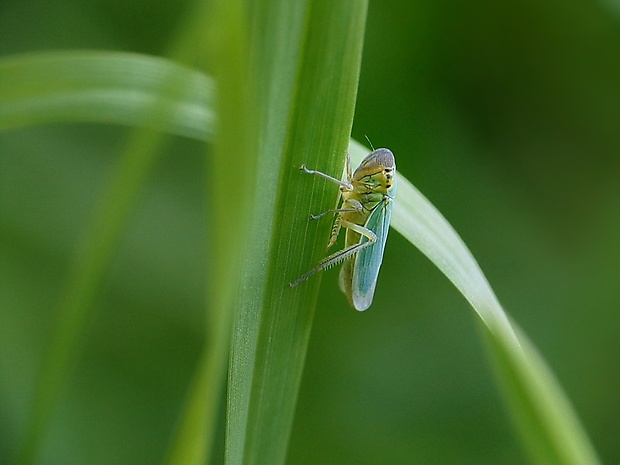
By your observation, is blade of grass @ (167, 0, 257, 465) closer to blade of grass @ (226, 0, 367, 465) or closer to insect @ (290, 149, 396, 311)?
blade of grass @ (226, 0, 367, 465)

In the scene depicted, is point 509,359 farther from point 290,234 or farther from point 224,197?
point 224,197

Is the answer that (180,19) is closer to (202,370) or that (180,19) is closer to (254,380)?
(254,380)

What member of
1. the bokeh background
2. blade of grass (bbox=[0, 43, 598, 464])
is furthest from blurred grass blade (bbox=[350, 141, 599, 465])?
the bokeh background

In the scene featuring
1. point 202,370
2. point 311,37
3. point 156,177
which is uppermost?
point 156,177

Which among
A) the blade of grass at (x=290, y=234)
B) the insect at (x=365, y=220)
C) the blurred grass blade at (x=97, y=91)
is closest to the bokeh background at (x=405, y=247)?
the insect at (x=365, y=220)

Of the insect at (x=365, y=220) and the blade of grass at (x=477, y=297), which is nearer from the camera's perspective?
the blade of grass at (x=477, y=297)

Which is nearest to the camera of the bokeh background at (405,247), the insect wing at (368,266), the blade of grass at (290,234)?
the blade of grass at (290,234)

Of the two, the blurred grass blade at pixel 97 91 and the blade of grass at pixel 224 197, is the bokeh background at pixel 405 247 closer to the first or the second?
the blurred grass blade at pixel 97 91

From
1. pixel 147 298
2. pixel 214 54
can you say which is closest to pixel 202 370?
pixel 214 54
